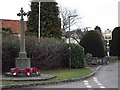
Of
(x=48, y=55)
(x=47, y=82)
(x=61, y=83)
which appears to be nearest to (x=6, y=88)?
(x=47, y=82)

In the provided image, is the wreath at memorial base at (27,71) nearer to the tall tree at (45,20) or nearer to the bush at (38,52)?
the bush at (38,52)

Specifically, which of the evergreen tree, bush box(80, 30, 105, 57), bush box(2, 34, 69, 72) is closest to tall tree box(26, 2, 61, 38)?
bush box(80, 30, 105, 57)

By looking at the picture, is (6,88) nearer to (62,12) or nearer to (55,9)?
(55,9)

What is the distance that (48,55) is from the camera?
22.3 m

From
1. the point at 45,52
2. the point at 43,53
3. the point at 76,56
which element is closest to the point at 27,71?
the point at 43,53

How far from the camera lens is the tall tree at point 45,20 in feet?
111

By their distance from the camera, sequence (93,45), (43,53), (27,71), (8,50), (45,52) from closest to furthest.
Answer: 1. (27,71)
2. (8,50)
3. (43,53)
4. (45,52)
5. (93,45)

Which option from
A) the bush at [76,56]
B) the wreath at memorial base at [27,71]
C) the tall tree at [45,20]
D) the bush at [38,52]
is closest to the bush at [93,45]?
the tall tree at [45,20]

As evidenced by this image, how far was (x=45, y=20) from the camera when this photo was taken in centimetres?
3425

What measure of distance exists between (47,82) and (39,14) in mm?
19132

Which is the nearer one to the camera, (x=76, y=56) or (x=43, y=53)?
(x=43, y=53)

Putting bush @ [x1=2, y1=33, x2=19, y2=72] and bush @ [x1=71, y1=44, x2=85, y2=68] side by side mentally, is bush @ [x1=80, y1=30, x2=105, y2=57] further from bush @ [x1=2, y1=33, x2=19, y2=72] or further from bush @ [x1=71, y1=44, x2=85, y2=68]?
bush @ [x1=2, y1=33, x2=19, y2=72]

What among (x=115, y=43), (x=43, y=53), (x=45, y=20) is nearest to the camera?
(x=43, y=53)

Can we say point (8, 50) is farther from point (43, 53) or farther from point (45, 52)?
point (45, 52)
